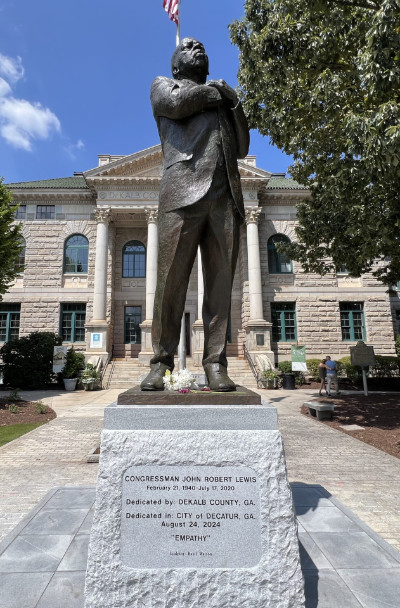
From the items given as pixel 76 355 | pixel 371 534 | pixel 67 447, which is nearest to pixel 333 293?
pixel 76 355

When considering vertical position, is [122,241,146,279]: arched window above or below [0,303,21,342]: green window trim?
above

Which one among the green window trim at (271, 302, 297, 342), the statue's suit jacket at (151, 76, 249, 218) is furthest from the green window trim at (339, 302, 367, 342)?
the statue's suit jacket at (151, 76, 249, 218)

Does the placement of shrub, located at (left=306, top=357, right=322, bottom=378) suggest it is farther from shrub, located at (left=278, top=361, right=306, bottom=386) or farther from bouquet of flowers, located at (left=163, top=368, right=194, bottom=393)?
bouquet of flowers, located at (left=163, top=368, right=194, bottom=393)

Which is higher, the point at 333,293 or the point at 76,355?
the point at 333,293

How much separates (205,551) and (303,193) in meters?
30.2

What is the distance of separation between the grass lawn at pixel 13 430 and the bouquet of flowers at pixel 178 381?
7844 millimetres

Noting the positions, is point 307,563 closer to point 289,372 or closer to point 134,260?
point 289,372

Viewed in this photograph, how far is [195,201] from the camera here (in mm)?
3502

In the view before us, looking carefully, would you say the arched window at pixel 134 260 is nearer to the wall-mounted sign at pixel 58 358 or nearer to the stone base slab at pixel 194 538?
the wall-mounted sign at pixel 58 358

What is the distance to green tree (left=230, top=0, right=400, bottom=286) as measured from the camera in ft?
22.3

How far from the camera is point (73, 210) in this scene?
29.9 metres

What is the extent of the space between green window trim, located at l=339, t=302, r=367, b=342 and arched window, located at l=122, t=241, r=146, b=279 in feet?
50.3

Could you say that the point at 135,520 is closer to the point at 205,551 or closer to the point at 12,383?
the point at 205,551

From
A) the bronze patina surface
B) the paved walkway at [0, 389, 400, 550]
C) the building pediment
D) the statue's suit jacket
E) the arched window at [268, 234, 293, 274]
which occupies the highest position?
the building pediment
